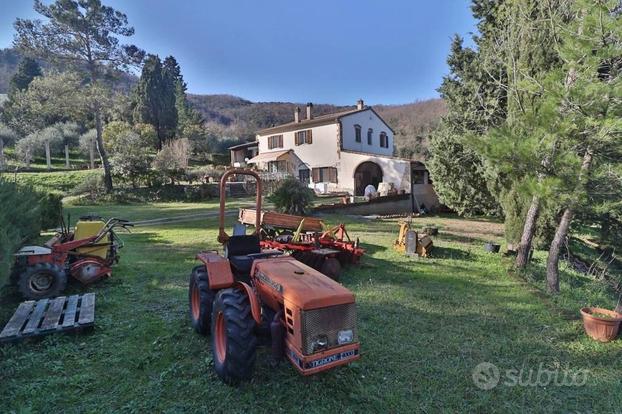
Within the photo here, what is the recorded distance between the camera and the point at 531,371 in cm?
338

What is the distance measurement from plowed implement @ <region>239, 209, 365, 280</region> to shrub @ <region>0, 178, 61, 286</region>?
11.5ft

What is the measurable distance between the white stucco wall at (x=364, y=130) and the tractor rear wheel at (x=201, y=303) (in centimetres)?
2228

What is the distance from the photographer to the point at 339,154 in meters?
24.9

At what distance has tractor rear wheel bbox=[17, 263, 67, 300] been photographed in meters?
4.96

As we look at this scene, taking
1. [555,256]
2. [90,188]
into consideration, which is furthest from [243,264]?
[90,188]

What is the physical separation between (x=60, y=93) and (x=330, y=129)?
17.0 meters

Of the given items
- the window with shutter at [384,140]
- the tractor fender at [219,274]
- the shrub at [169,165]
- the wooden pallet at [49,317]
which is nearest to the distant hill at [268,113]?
the window with shutter at [384,140]

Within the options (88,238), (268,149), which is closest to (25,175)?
(268,149)

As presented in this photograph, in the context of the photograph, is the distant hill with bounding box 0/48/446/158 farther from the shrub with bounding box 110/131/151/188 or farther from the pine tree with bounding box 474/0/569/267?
the pine tree with bounding box 474/0/569/267

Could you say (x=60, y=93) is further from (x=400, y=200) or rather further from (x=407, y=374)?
(x=407, y=374)

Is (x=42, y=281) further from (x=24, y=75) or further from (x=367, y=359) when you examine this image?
(x=24, y=75)

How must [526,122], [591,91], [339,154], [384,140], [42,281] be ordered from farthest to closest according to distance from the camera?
[384,140] < [339,154] < [526,122] < [42,281] < [591,91]

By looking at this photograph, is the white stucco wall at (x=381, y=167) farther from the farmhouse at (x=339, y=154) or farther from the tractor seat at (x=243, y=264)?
the tractor seat at (x=243, y=264)

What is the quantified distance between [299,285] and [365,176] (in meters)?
22.3
